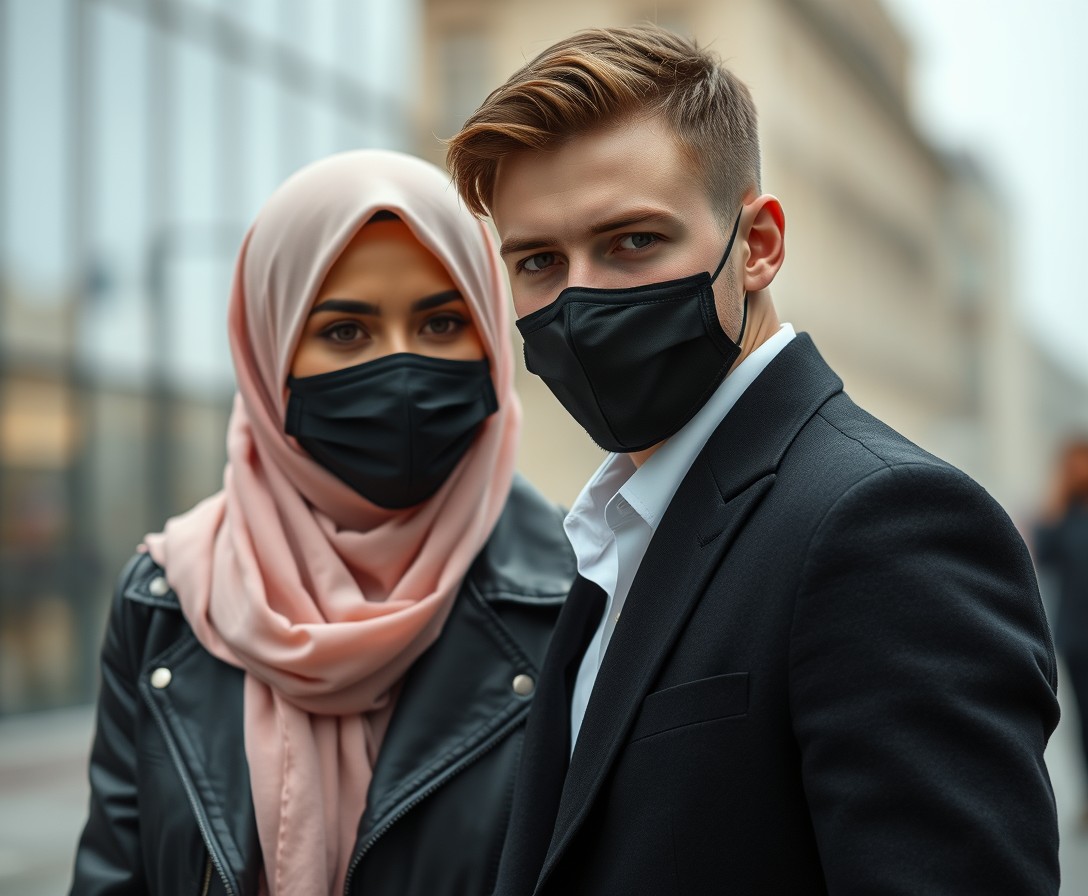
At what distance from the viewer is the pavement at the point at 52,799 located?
6781mm

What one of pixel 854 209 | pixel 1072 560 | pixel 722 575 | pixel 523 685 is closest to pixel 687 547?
pixel 722 575

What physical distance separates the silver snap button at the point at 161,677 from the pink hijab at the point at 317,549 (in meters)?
0.09

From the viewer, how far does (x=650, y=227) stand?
1826mm

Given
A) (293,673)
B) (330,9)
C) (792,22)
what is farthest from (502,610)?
(792,22)

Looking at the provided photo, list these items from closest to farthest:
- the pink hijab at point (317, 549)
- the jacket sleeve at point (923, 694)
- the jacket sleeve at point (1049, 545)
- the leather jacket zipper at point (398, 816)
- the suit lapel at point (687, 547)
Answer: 1. the jacket sleeve at point (923, 694)
2. the suit lapel at point (687, 547)
3. the leather jacket zipper at point (398, 816)
4. the pink hijab at point (317, 549)
5. the jacket sleeve at point (1049, 545)

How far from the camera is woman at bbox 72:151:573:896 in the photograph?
→ 2.49 metres

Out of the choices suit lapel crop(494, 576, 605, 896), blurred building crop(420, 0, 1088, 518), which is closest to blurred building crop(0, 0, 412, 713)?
blurred building crop(420, 0, 1088, 518)

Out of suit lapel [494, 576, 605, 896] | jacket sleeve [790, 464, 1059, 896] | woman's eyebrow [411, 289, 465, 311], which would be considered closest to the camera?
jacket sleeve [790, 464, 1059, 896]

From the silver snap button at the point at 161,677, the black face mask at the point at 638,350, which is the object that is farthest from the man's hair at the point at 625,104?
the silver snap button at the point at 161,677

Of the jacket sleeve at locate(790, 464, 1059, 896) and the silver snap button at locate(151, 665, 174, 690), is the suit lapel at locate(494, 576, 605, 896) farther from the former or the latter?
the silver snap button at locate(151, 665, 174, 690)

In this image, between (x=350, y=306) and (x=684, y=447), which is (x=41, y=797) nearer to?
(x=350, y=306)

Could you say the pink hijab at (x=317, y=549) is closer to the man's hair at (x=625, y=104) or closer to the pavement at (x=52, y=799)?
the man's hair at (x=625, y=104)

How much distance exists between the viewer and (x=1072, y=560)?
25.9ft

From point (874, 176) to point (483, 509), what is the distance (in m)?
44.1
